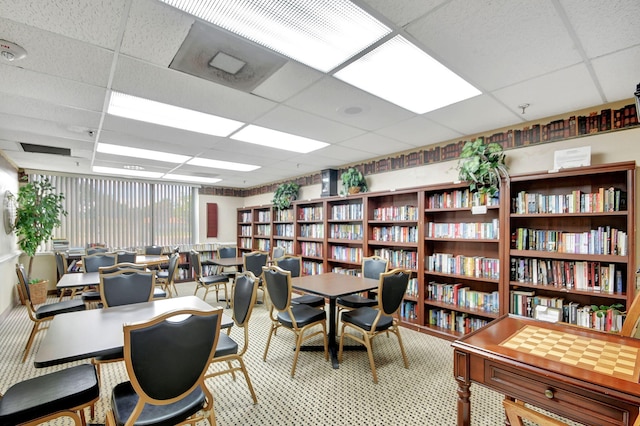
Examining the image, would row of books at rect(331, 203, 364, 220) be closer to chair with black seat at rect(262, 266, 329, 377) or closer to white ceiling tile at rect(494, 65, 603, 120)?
chair with black seat at rect(262, 266, 329, 377)

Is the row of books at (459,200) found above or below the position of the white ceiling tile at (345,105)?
below

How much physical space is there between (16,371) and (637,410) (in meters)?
4.50

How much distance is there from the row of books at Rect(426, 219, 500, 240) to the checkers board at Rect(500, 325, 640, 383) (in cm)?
190

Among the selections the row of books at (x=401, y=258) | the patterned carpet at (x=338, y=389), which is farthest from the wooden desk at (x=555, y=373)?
the row of books at (x=401, y=258)

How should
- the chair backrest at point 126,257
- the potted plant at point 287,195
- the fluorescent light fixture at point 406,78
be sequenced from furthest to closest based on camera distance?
the potted plant at point 287,195
the chair backrest at point 126,257
the fluorescent light fixture at point 406,78

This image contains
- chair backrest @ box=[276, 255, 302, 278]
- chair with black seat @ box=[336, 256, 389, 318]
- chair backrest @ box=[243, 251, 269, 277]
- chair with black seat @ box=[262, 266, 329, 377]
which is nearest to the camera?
chair with black seat @ box=[262, 266, 329, 377]

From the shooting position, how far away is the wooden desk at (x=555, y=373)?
3.64 ft

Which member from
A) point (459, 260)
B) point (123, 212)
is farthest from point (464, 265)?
point (123, 212)

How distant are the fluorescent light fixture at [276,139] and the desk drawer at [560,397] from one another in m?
3.06

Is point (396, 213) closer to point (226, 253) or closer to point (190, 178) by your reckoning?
point (226, 253)

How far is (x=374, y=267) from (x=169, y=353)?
2.92m

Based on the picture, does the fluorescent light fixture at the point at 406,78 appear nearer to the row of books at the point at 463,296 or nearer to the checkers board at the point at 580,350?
the checkers board at the point at 580,350

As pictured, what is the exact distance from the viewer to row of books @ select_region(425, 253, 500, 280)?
11.2 feet

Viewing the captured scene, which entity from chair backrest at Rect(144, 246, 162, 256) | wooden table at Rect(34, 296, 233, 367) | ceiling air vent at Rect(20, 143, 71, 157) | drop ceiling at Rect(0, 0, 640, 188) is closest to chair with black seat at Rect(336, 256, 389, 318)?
drop ceiling at Rect(0, 0, 640, 188)
